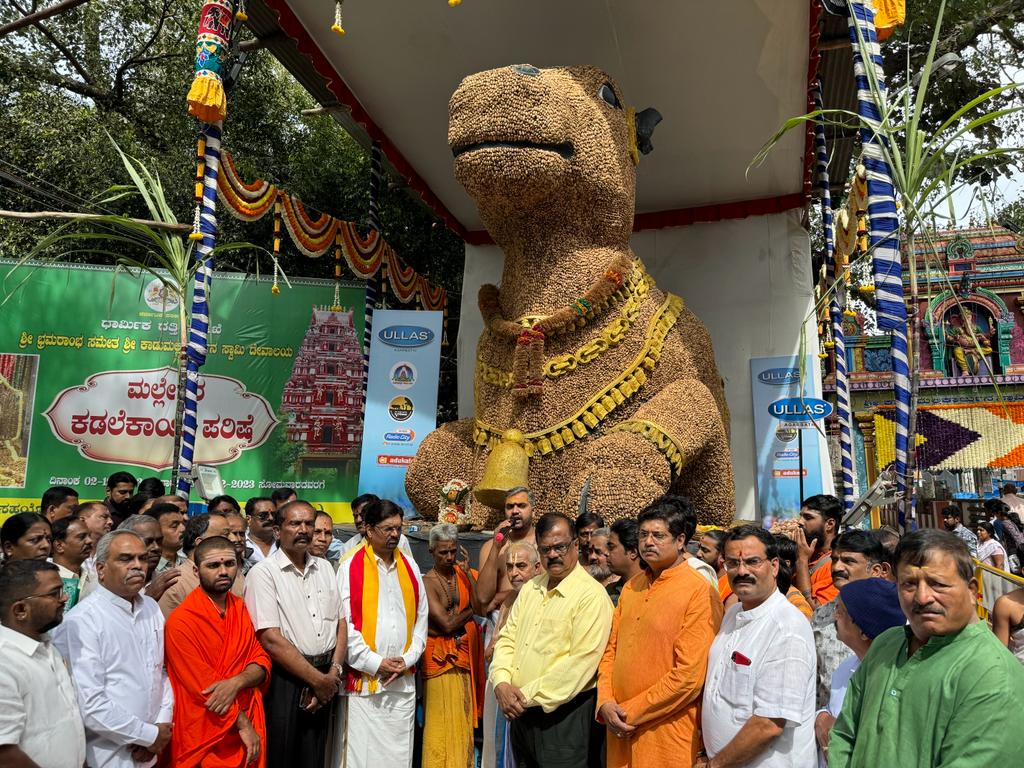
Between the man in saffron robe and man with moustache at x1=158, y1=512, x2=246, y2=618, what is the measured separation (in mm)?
486

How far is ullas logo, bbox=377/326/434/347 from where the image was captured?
926cm

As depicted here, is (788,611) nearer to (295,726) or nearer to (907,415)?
(295,726)

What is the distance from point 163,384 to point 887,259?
795 centimetres

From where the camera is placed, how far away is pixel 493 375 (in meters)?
7.04

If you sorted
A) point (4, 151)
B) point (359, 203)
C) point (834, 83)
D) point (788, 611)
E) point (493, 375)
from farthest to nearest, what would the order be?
point (359, 203)
point (4, 151)
point (834, 83)
point (493, 375)
point (788, 611)

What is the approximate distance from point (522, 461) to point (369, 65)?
4.41m

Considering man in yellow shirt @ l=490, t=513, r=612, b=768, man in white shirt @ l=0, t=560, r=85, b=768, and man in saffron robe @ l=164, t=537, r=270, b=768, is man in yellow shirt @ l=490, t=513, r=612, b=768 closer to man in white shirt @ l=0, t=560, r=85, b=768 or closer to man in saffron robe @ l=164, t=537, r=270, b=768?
man in saffron robe @ l=164, t=537, r=270, b=768

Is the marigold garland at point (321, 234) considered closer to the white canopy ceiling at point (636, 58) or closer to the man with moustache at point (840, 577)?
the white canopy ceiling at point (636, 58)

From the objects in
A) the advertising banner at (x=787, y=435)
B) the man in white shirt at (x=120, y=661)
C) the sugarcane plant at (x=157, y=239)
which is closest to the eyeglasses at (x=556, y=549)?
the man in white shirt at (x=120, y=661)

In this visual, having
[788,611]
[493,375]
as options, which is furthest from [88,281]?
[788,611]

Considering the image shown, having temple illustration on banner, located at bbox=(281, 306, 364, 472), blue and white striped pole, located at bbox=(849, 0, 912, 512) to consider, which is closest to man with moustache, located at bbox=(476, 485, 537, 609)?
blue and white striped pole, located at bbox=(849, 0, 912, 512)

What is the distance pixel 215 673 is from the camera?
3076mm

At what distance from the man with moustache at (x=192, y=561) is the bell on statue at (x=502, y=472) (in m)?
2.49

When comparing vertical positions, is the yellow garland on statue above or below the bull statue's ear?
below
